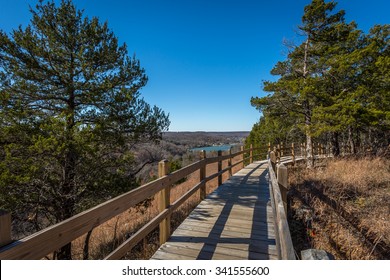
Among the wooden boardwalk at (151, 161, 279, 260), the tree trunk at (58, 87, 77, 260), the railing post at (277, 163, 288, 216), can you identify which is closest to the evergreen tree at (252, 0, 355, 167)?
the wooden boardwalk at (151, 161, 279, 260)

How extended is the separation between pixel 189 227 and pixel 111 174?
372cm

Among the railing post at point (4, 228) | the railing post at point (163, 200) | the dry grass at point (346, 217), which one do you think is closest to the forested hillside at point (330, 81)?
→ the dry grass at point (346, 217)

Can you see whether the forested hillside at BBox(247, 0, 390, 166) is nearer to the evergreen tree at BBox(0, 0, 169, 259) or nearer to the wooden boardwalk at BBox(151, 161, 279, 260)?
the wooden boardwalk at BBox(151, 161, 279, 260)

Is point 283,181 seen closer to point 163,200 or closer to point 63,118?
point 163,200

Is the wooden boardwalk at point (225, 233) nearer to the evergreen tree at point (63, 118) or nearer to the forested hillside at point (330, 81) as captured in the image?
the evergreen tree at point (63, 118)

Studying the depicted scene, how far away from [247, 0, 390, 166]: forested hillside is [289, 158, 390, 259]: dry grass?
4203mm

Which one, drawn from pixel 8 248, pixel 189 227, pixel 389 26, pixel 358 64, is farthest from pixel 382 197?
pixel 389 26

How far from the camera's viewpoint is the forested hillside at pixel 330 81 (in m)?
10.7

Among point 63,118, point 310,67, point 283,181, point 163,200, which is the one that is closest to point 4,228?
point 163,200

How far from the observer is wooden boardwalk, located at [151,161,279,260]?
289 cm

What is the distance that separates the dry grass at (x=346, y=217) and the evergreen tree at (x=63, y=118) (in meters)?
5.16

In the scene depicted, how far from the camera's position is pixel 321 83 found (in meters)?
11.5

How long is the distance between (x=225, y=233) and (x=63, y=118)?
5103 millimetres
